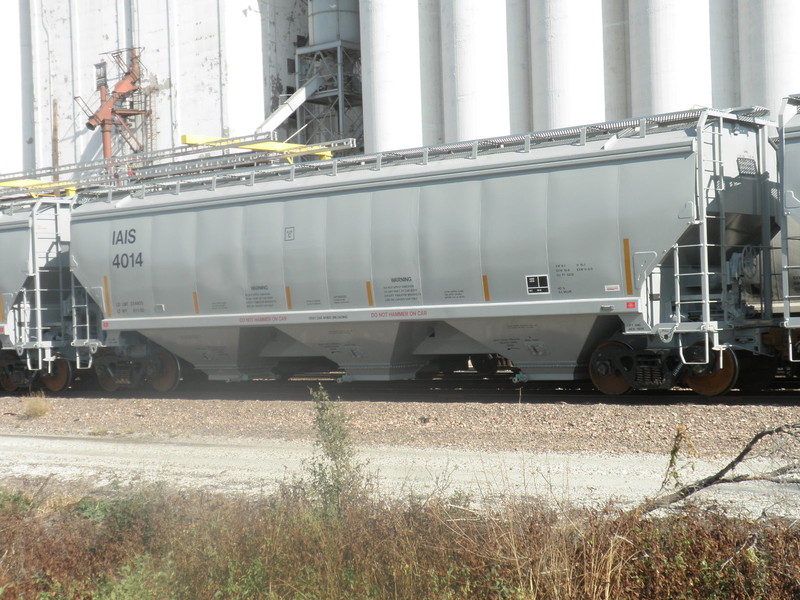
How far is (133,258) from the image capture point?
61.5 ft

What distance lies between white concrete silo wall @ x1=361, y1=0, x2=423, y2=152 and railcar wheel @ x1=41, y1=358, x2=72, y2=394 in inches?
575

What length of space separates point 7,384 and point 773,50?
21.0m

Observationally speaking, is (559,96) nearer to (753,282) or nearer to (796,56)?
(796,56)

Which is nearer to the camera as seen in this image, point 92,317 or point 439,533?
point 439,533

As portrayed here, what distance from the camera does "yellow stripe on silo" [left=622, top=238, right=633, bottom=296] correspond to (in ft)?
44.4

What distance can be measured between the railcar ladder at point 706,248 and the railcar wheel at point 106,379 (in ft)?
40.3

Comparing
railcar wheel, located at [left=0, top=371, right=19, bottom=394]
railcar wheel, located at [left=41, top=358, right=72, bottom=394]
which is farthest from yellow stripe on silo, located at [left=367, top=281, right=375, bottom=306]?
railcar wheel, located at [left=0, top=371, right=19, bottom=394]

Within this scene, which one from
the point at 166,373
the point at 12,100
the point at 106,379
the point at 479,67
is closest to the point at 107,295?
the point at 166,373

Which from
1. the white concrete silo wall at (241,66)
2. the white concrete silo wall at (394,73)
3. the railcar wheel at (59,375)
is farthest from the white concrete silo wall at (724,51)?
the white concrete silo wall at (241,66)

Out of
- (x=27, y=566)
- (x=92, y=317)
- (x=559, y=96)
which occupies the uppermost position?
(x=559, y=96)

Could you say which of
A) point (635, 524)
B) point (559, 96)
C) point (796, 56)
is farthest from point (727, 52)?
point (635, 524)

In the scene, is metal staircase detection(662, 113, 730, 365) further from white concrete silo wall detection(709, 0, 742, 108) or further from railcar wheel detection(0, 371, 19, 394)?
railcar wheel detection(0, 371, 19, 394)

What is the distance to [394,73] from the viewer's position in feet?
105

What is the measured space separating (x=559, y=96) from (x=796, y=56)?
21.8 feet
